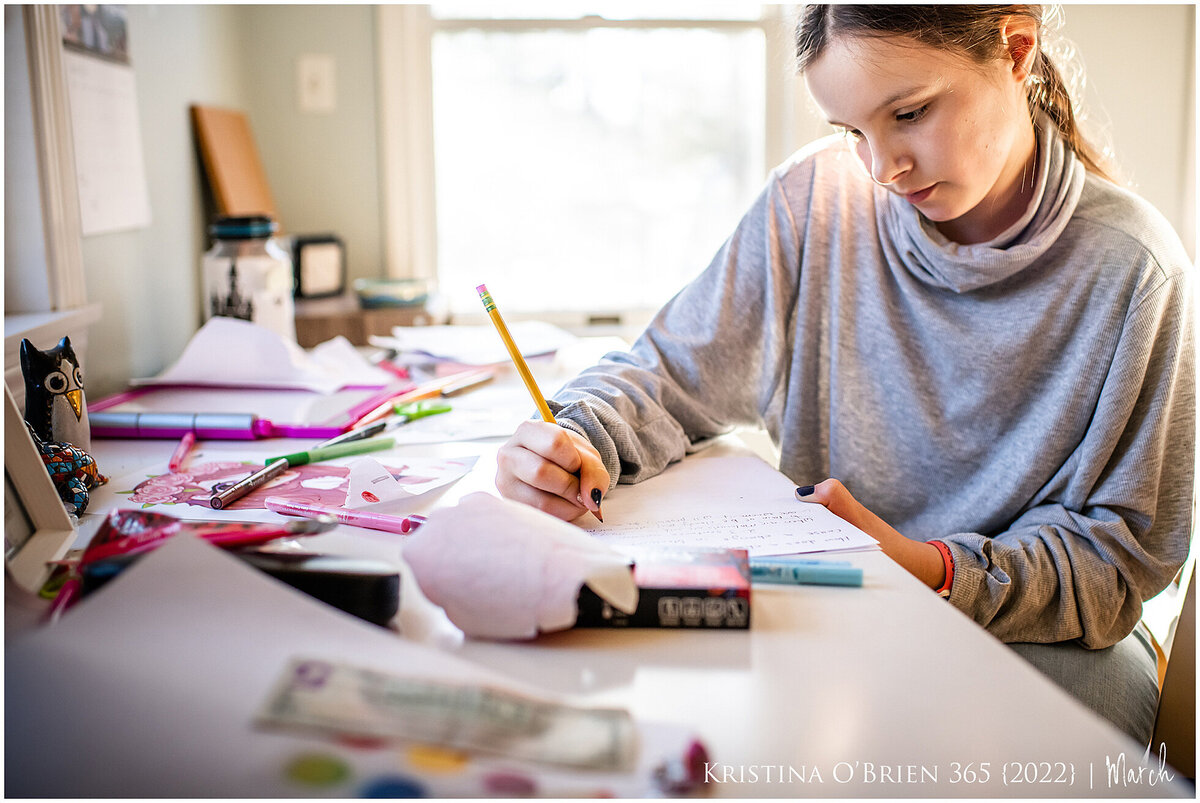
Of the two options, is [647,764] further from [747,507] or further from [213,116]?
[213,116]

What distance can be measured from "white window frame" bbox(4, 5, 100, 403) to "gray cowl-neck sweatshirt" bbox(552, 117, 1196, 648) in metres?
0.66

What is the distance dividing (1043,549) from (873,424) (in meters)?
0.26

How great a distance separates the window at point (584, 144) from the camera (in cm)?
228

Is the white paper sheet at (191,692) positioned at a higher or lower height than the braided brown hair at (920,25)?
lower

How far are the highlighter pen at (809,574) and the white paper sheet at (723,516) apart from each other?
0.11 feet

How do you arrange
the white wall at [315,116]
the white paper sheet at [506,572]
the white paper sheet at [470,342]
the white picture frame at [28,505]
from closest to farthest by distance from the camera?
1. the white paper sheet at [506,572]
2. the white picture frame at [28,505]
3. the white paper sheet at [470,342]
4. the white wall at [315,116]

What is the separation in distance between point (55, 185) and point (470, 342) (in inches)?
24.1

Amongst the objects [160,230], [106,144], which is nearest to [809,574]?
[106,144]

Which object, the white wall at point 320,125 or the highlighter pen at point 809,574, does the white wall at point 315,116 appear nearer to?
the white wall at point 320,125

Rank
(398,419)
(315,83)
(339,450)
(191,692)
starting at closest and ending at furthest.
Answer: (191,692) < (339,450) < (398,419) < (315,83)

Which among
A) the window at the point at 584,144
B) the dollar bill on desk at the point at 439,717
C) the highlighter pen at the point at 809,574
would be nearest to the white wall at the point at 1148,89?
the window at the point at 584,144

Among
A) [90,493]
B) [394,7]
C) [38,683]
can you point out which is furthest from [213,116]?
[38,683]

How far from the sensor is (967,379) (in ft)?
3.28

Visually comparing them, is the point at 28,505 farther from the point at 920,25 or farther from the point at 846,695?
the point at 920,25
